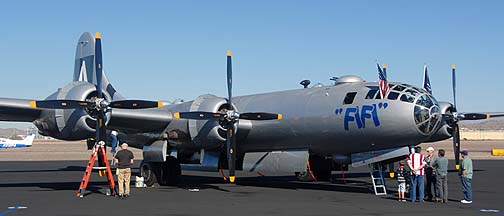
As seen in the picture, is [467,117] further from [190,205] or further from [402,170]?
[190,205]

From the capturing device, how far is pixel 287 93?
22.0 m

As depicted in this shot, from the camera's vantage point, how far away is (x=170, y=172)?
23094 millimetres

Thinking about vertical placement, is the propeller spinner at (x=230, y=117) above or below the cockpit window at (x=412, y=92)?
below

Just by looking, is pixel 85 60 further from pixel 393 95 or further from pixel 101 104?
pixel 393 95

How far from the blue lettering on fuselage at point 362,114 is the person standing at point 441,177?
231 centimetres

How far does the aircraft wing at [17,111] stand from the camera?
1864cm

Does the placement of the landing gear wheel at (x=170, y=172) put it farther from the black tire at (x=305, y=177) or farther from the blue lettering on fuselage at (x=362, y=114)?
the blue lettering on fuselage at (x=362, y=114)

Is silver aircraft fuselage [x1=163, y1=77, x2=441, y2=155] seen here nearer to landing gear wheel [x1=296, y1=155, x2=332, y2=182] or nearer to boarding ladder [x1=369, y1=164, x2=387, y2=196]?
boarding ladder [x1=369, y1=164, x2=387, y2=196]

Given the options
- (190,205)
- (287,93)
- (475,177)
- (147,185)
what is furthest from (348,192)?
(475,177)

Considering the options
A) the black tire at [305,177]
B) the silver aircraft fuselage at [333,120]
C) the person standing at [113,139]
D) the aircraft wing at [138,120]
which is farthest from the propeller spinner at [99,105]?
the black tire at [305,177]

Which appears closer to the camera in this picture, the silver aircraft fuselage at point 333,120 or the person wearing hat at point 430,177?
the person wearing hat at point 430,177

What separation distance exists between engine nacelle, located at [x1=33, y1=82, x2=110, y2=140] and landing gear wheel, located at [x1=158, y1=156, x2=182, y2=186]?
3.97 metres

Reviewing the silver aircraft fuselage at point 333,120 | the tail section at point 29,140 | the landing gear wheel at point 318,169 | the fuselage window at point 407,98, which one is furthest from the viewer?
the tail section at point 29,140

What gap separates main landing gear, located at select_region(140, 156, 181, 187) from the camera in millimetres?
22766
